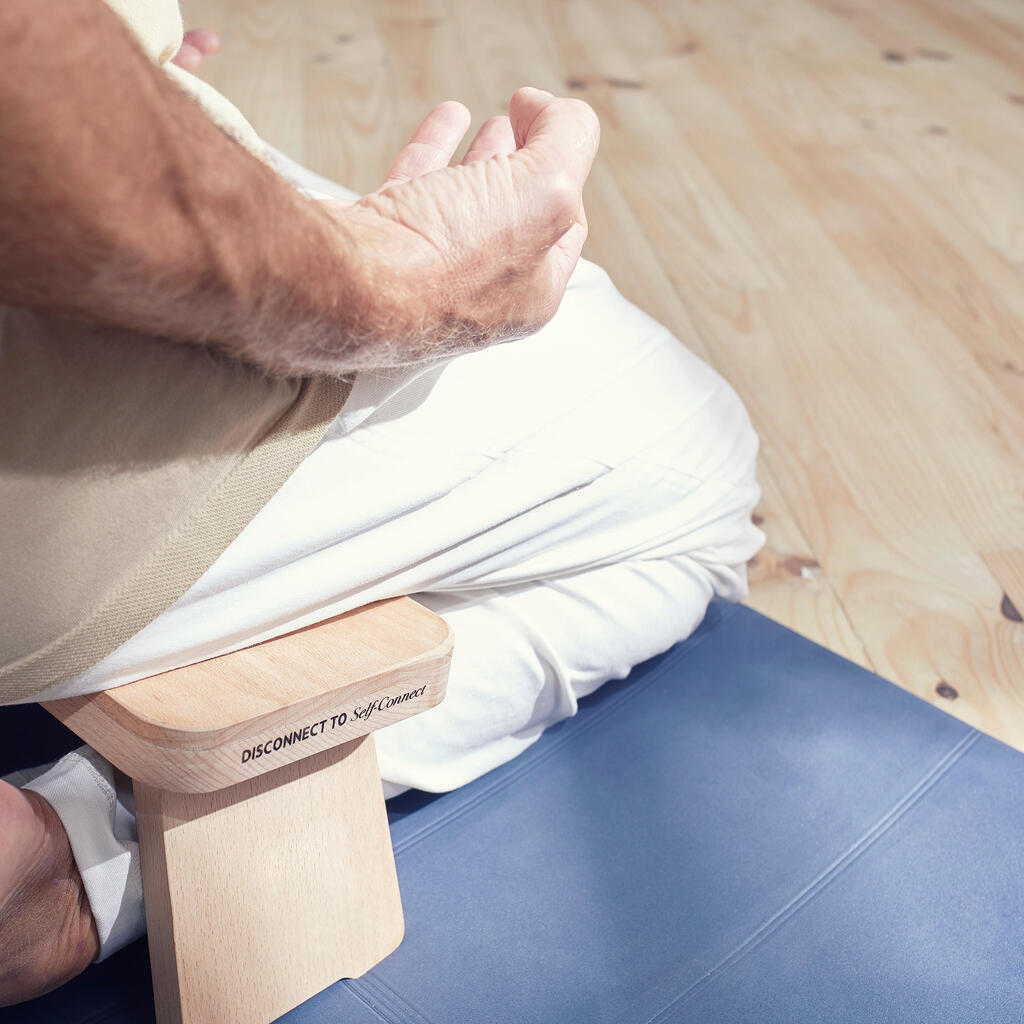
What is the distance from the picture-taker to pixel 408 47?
251cm

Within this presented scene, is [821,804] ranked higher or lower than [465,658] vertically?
lower

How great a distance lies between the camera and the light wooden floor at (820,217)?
114 centimetres

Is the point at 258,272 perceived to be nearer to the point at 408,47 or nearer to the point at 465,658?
the point at 465,658

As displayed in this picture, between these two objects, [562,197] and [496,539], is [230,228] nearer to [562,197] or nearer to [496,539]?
[562,197]

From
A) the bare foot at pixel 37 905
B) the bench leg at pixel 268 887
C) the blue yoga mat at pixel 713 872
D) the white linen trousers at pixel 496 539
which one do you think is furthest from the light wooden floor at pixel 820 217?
the bare foot at pixel 37 905

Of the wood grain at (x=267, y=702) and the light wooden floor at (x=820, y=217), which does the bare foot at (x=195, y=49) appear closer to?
the wood grain at (x=267, y=702)

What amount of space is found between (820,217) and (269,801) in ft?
5.03

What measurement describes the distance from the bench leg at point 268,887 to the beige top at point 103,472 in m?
0.15

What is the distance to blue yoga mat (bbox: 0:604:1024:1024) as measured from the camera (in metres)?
0.72

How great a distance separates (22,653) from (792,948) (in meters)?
0.56

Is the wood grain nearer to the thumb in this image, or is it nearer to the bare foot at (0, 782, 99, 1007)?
the bare foot at (0, 782, 99, 1007)

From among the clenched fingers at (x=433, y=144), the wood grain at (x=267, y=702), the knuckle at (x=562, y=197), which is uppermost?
the knuckle at (x=562, y=197)

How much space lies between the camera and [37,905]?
639 mm

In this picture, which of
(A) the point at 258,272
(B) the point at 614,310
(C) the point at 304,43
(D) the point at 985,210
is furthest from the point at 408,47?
(A) the point at 258,272
